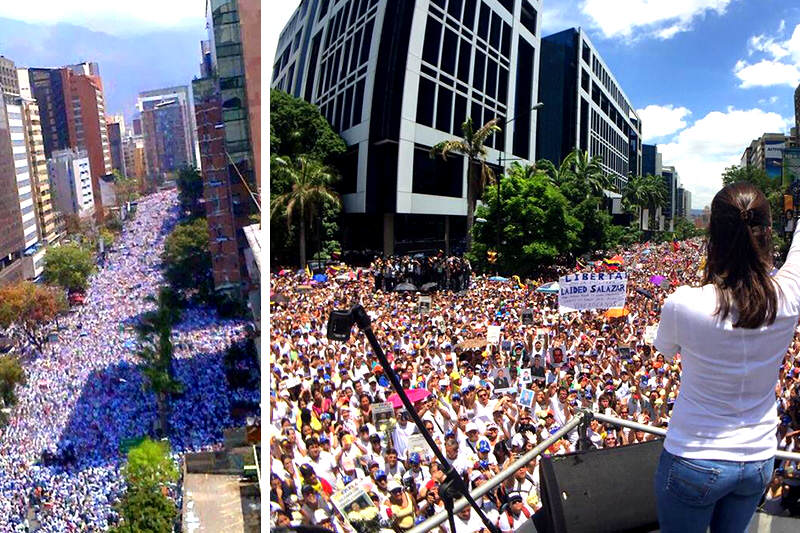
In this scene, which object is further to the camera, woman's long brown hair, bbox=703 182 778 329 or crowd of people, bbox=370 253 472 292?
crowd of people, bbox=370 253 472 292

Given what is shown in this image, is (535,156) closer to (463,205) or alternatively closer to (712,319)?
(463,205)

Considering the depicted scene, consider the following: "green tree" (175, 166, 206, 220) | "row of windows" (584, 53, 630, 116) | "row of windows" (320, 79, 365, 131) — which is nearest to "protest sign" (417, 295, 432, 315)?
"row of windows" (320, 79, 365, 131)

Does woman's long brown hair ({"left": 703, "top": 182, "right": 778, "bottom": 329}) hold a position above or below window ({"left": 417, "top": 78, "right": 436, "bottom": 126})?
below

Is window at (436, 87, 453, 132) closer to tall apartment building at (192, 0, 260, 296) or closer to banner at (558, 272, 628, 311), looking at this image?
banner at (558, 272, 628, 311)

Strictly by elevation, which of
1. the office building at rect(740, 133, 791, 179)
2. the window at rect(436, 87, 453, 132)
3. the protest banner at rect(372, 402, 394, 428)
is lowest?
the protest banner at rect(372, 402, 394, 428)

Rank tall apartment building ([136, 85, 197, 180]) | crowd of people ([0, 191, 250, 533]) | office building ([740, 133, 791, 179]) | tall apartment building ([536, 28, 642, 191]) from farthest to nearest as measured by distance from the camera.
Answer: tall apartment building ([136, 85, 197, 180]), crowd of people ([0, 191, 250, 533]), tall apartment building ([536, 28, 642, 191]), office building ([740, 133, 791, 179])

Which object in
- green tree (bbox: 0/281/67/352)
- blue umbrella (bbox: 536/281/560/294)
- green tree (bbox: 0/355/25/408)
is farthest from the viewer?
green tree (bbox: 0/355/25/408)
